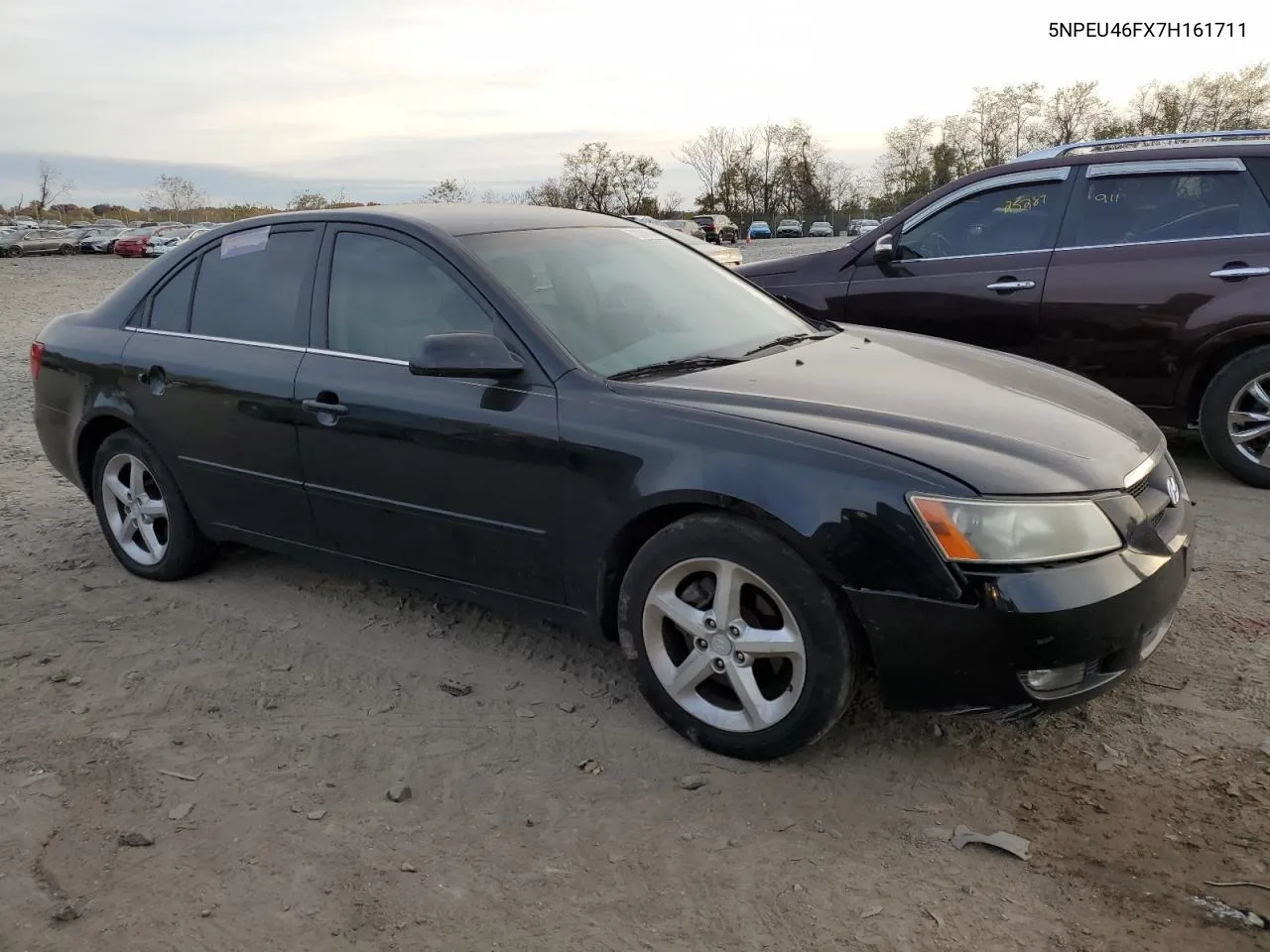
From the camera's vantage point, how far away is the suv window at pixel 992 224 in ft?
19.6

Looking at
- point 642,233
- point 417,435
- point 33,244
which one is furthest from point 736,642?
point 33,244

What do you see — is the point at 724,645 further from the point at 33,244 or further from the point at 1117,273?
the point at 33,244

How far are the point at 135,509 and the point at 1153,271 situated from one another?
5.21 meters

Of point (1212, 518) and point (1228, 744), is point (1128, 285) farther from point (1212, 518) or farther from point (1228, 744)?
point (1228, 744)

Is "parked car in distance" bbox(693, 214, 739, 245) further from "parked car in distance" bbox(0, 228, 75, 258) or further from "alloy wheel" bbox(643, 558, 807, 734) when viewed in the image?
"alloy wheel" bbox(643, 558, 807, 734)

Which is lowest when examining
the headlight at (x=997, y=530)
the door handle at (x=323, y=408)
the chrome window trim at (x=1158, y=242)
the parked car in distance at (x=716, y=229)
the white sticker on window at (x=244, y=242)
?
the headlight at (x=997, y=530)

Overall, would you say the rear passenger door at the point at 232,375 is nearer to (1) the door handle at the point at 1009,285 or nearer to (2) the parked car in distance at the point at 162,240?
(1) the door handle at the point at 1009,285

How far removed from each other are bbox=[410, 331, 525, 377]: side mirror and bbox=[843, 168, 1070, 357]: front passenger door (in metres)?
3.63

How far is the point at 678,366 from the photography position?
3469 mm

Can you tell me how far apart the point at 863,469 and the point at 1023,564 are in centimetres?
46

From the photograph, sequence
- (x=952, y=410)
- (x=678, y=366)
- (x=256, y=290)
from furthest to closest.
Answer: (x=256, y=290)
(x=678, y=366)
(x=952, y=410)

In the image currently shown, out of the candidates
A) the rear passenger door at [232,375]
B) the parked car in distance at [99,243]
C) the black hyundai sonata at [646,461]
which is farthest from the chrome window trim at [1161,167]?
the parked car in distance at [99,243]

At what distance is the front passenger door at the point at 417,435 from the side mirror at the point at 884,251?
348 centimetres

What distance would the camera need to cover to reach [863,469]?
2.72 m
